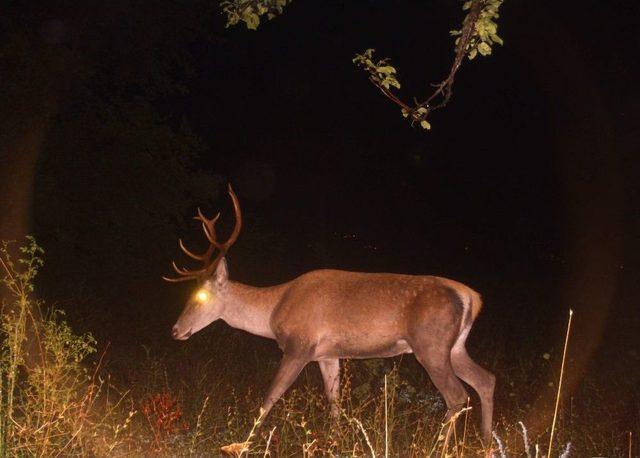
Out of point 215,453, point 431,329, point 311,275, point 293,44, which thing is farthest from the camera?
point 293,44

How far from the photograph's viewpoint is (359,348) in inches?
276

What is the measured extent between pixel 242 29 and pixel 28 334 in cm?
1621

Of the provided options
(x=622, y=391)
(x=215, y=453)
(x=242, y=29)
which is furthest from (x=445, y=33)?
(x=215, y=453)

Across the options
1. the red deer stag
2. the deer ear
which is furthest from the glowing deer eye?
the red deer stag

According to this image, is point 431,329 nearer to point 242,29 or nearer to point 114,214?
point 114,214

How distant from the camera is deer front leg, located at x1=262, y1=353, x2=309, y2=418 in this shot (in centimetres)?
674

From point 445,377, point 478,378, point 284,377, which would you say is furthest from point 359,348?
point 478,378

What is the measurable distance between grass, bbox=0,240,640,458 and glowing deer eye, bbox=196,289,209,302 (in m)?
0.67

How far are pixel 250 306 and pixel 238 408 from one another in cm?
92

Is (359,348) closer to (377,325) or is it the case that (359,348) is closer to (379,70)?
(377,325)

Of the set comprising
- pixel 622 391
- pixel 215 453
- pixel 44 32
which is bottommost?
pixel 215 453

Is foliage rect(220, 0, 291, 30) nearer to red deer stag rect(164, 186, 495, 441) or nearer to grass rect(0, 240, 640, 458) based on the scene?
grass rect(0, 240, 640, 458)

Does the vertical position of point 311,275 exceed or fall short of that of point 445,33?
it falls short

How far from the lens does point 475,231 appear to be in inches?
831
